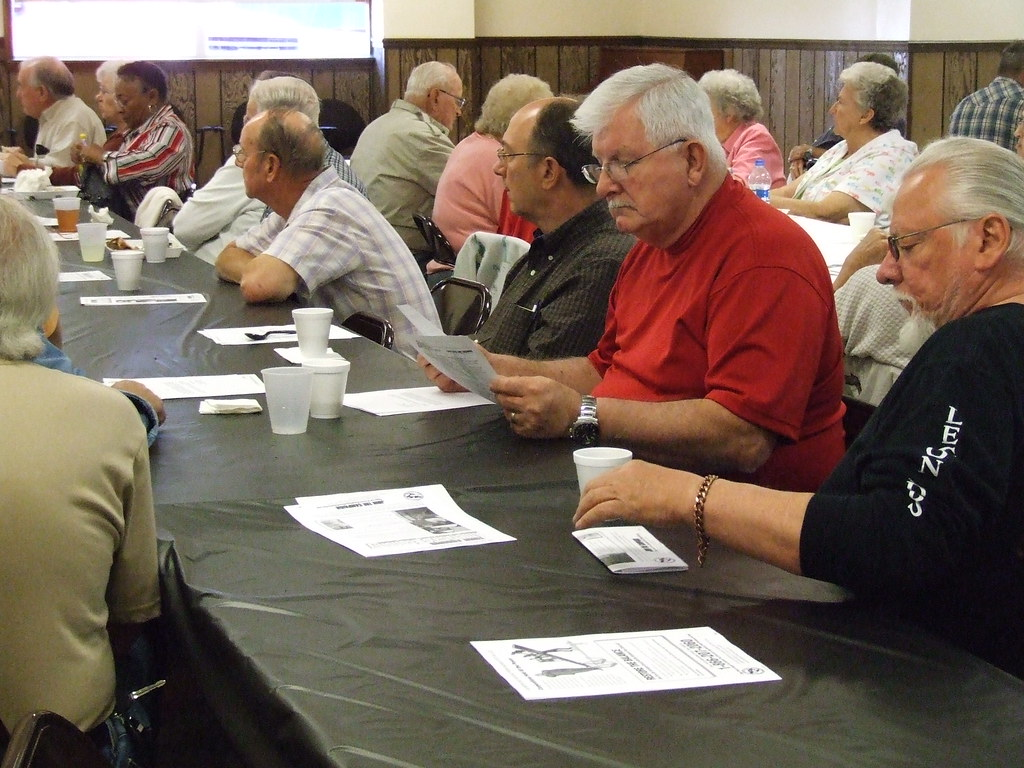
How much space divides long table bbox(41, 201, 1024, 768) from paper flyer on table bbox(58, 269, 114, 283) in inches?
90.6

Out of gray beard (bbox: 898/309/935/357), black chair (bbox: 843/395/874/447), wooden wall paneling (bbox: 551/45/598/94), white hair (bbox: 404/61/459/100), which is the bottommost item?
black chair (bbox: 843/395/874/447)

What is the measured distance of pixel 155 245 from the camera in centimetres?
465

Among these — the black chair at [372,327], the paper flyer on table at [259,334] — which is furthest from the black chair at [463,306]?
the paper flyer on table at [259,334]

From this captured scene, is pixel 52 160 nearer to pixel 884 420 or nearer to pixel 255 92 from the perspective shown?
pixel 255 92

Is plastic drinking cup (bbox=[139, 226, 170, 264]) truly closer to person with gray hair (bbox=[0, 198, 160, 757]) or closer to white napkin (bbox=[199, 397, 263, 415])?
white napkin (bbox=[199, 397, 263, 415])

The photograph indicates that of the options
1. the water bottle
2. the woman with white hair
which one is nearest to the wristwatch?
the water bottle

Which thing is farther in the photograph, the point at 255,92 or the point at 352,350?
the point at 255,92

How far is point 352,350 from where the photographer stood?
3.04 meters

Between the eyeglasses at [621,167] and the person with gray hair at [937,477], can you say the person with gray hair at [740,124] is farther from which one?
the person with gray hair at [937,477]

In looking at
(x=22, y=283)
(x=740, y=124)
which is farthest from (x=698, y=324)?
(x=740, y=124)

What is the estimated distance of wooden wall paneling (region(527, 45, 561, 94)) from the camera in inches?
395

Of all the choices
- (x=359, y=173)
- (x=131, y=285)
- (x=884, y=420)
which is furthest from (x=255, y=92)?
(x=884, y=420)

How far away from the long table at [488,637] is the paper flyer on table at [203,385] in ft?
1.41

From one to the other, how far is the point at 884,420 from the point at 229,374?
167cm
